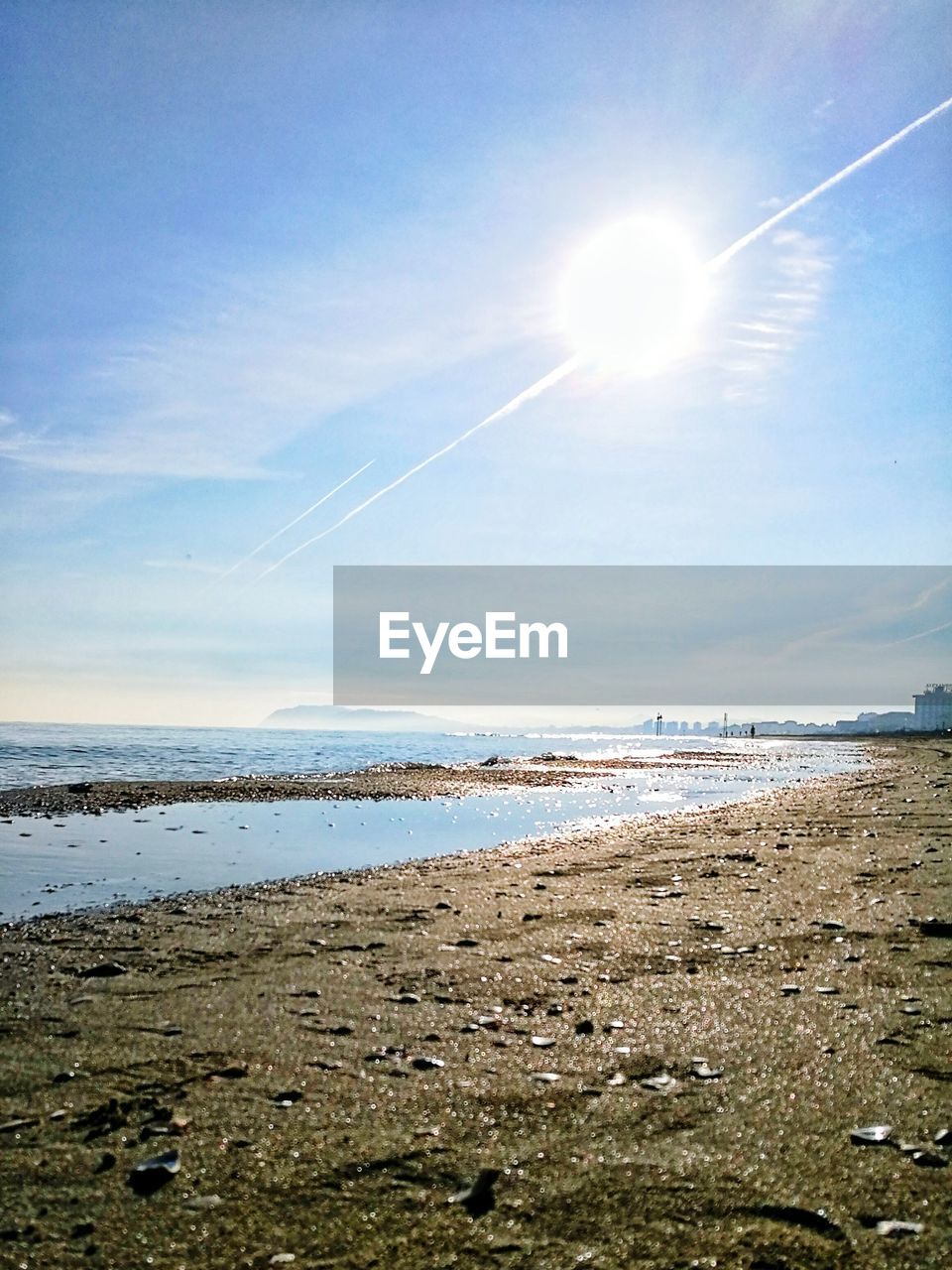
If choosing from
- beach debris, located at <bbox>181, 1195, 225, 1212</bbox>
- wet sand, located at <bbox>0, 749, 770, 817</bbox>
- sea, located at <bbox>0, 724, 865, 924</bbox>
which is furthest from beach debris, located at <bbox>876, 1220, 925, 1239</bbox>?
wet sand, located at <bbox>0, 749, 770, 817</bbox>

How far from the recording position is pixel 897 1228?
13.7ft

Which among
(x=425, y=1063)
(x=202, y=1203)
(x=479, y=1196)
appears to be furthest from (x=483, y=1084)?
(x=202, y=1203)

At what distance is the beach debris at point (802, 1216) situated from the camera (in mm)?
4180

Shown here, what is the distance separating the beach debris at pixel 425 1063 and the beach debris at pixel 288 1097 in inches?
36.6

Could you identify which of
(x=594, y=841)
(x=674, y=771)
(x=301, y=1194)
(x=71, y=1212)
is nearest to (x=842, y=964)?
(x=301, y=1194)

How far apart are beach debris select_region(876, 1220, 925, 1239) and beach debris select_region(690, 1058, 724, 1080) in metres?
Result: 1.83

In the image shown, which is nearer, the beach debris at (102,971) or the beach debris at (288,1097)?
the beach debris at (288,1097)

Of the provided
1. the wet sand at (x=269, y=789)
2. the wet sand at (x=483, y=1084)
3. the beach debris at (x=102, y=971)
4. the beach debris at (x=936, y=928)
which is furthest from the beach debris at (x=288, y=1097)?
the wet sand at (x=269, y=789)

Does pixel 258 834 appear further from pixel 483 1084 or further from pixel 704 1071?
pixel 704 1071

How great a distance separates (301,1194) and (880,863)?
13640 millimetres

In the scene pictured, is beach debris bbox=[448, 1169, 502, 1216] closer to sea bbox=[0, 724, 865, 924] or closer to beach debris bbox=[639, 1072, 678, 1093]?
beach debris bbox=[639, 1072, 678, 1093]

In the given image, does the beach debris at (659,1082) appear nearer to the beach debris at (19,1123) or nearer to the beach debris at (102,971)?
the beach debris at (19,1123)

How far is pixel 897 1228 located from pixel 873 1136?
919 mm

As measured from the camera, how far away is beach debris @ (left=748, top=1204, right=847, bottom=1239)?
165 inches
